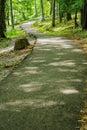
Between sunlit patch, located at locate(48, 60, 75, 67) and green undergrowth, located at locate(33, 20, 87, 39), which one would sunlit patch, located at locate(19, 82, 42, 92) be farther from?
green undergrowth, located at locate(33, 20, 87, 39)

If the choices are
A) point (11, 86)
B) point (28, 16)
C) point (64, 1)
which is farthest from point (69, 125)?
point (28, 16)

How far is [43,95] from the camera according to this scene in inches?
302

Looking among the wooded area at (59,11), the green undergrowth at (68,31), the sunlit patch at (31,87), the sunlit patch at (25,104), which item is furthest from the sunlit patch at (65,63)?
the wooded area at (59,11)

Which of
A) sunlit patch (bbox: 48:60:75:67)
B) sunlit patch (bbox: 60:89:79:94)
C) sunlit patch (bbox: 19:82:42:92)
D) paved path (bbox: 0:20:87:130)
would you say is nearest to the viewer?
paved path (bbox: 0:20:87:130)

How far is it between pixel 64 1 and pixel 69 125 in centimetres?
2806

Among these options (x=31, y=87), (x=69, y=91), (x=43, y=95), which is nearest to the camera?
(x=43, y=95)

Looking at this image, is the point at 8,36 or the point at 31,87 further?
the point at 8,36

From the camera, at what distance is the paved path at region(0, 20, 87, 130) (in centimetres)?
599

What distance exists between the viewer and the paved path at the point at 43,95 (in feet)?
19.7

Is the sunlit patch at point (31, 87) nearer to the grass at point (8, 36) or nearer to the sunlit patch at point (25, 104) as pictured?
the sunlit patch at point (25, 104)

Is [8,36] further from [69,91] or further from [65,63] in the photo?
[69,91]

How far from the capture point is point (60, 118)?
240 inches

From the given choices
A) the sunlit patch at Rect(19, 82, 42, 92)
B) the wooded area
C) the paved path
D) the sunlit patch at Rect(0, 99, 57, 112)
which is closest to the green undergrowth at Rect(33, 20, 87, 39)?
the wooded area

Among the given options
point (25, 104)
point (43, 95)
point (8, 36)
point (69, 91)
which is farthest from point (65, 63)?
point (8, 36)
